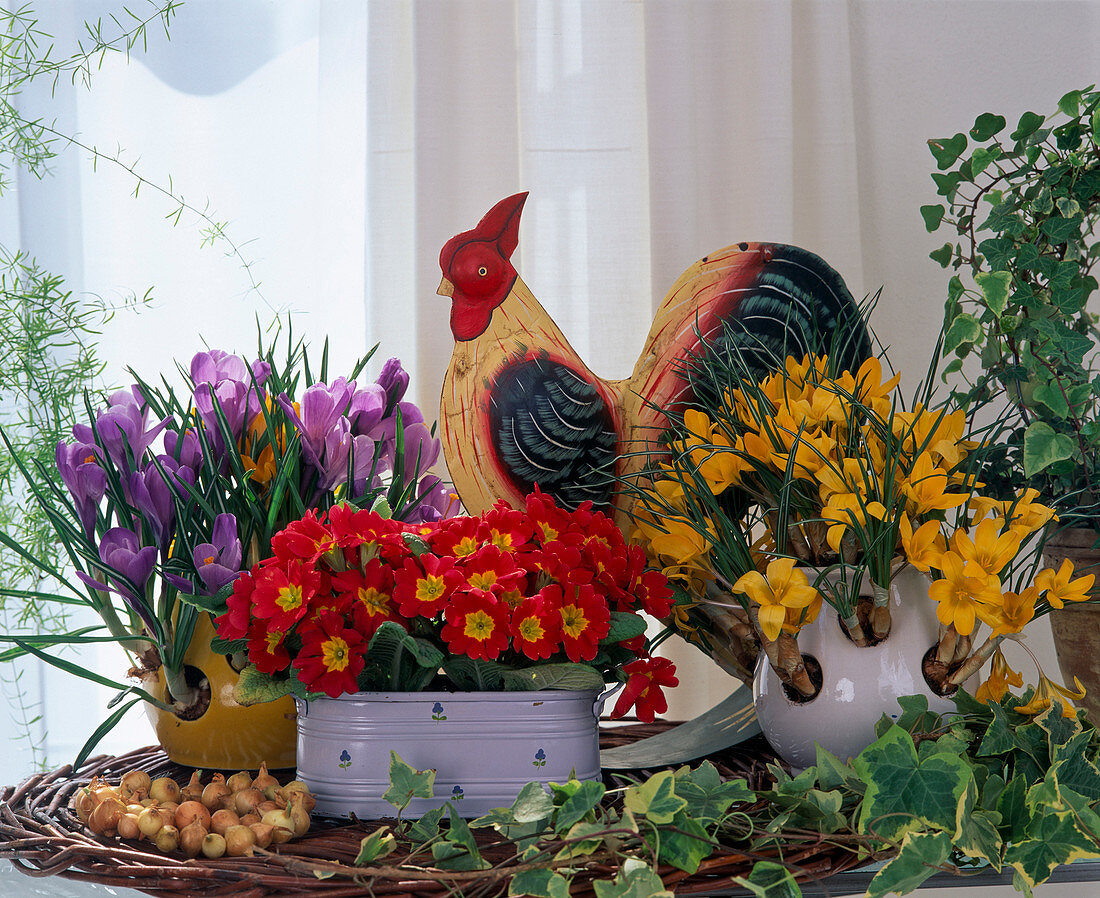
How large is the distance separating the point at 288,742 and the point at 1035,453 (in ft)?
1.94

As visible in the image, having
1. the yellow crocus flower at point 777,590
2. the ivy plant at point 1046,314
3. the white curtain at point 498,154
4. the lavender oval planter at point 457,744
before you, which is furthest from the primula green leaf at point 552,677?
the white curtain at point 498,154

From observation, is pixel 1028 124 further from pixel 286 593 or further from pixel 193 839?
pixel 193 839

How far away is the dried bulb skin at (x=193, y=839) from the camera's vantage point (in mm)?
516

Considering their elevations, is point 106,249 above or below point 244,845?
above

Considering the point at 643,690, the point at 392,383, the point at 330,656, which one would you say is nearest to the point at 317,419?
the point at 392,383

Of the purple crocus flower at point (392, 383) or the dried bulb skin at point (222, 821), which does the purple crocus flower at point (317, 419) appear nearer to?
the purple crocus flower at point (392, 383)

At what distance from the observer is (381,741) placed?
0.57 m

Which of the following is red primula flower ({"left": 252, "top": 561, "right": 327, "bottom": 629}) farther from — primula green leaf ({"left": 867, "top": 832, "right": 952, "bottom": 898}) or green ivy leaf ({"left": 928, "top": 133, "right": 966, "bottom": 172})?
green ivy leaf ({"left": 928, "top": 133, "right": 966, "bottom": 172})

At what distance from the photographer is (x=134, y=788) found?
587 mm

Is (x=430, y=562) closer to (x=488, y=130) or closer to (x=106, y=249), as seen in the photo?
(x=488, y=130)

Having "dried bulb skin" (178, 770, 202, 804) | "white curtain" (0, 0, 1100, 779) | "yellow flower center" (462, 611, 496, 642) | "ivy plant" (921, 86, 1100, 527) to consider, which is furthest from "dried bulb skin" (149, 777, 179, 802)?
"ivy plant" (921, 86, 1100, 527)

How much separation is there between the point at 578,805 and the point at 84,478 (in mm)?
420

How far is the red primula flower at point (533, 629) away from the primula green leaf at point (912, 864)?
0.21 meters

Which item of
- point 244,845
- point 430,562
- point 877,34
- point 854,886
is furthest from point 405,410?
point 877,34
